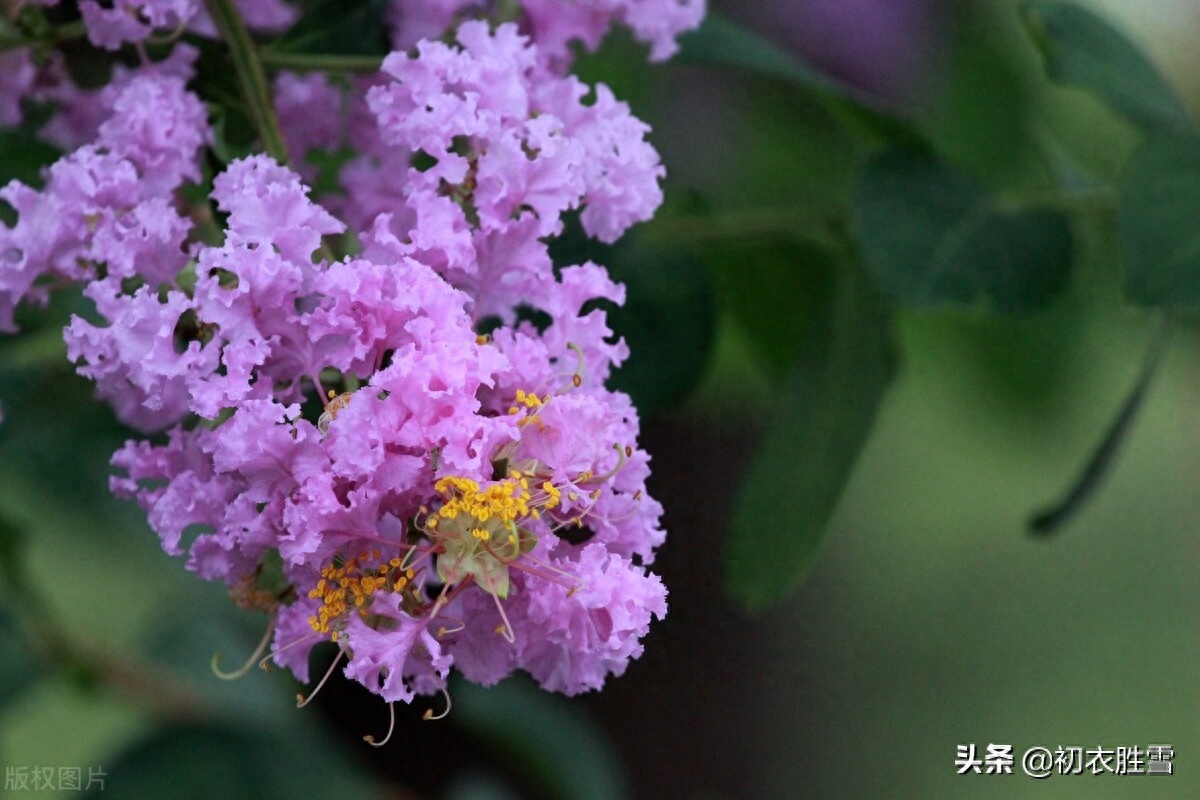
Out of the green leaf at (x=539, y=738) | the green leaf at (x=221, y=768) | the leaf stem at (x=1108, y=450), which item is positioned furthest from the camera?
the green leaf at (x=539, y=738)

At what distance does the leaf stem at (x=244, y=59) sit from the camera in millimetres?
639

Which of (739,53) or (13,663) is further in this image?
(13,663)

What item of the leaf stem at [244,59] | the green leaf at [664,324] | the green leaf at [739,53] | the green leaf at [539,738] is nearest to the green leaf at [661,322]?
the green leaf at [664,324]

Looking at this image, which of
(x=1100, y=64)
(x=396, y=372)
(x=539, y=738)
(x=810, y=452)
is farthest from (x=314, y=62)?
(x=539, y=738)

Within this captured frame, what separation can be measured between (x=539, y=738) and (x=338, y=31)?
844 millimetres

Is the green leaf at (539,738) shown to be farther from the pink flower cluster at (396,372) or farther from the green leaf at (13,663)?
the pink flower cluster at (396,372)

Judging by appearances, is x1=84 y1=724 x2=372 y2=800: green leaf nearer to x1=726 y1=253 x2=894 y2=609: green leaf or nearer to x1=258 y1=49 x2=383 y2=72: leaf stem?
x1=726 y1=253 x2=894 y2=609: green leaf

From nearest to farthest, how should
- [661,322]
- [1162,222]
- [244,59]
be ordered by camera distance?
[244,59] → [1162,222] → [661,322]

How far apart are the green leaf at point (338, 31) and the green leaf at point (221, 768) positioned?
68 centimetres

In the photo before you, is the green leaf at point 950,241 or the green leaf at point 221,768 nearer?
the green leaf at point 950,241

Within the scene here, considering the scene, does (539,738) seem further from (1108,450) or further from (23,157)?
(23,157)

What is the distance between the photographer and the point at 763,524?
0.84 meters

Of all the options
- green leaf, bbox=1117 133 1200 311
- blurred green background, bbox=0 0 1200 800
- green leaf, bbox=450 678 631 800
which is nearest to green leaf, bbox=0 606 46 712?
blurred green background, bbox=0 0 1200 800

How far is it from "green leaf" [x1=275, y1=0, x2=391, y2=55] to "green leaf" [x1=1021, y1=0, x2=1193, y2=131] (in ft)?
1.32
